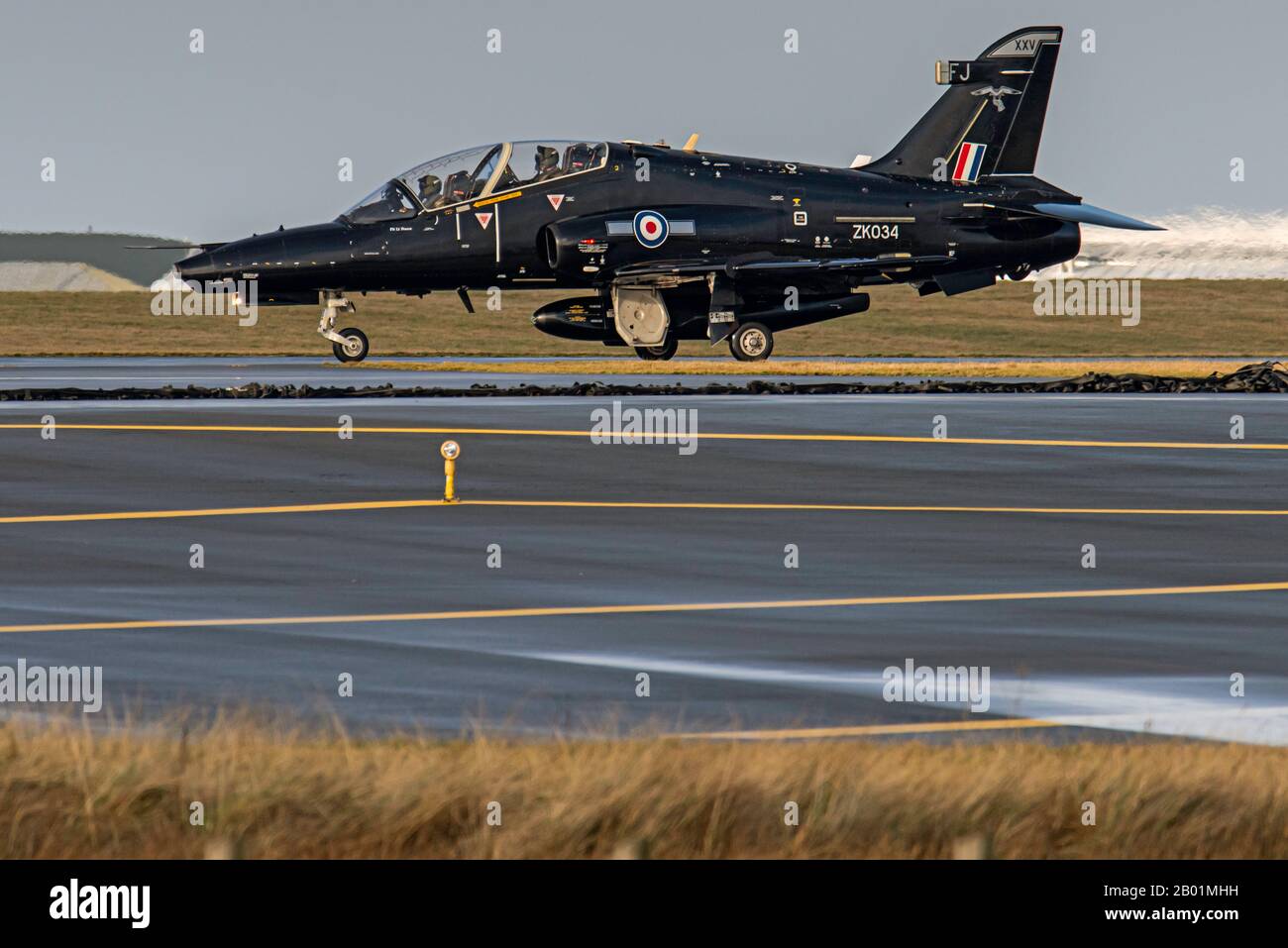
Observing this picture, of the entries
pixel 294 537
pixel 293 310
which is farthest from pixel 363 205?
pixel 293 310

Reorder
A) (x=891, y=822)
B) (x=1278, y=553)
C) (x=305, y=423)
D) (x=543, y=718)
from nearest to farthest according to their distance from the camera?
(x=891, y=822) < (x=543, y=718) < (x=1278, y=553) < (x=305, y=423)

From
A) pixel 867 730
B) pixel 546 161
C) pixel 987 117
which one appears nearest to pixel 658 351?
pixel 546 161

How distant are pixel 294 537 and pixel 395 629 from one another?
16.0ft

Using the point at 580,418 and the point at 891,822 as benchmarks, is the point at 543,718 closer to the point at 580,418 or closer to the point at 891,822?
the point at 891,822

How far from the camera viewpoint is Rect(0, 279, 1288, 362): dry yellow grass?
71875 millimetres

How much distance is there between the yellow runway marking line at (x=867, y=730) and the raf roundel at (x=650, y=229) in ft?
A: 105

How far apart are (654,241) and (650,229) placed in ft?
0.83

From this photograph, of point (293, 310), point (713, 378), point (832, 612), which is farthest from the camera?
point (293, 310)

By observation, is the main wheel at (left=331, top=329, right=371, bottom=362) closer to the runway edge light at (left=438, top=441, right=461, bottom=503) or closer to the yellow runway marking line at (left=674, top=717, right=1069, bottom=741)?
the runway edge light at (left=438, top=441, right=461, bottom=503)

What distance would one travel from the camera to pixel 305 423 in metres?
28.1

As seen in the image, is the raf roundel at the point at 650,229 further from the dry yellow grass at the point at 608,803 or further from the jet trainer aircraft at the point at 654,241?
the dry yellow grass at the point at 608,803

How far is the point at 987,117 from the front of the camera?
47.4m

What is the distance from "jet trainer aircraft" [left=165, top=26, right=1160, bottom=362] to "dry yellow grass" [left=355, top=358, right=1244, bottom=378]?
750 millimetres

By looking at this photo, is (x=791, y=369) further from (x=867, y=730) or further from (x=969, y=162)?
(x=867, y=730)
